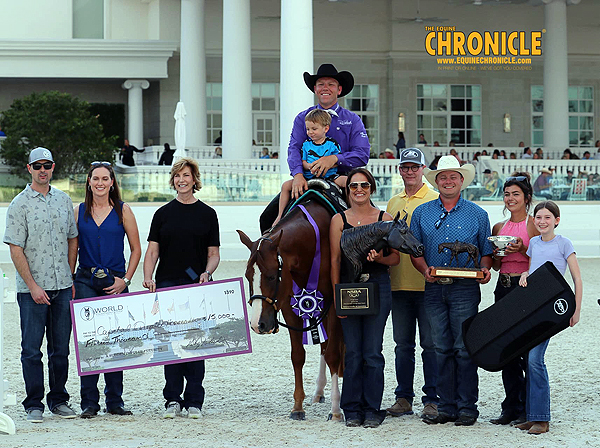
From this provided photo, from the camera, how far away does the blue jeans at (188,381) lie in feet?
24.1

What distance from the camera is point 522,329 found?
6664mm

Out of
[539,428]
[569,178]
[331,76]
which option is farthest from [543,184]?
[539,428]

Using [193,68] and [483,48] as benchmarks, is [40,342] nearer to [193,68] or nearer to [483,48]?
[193,68]

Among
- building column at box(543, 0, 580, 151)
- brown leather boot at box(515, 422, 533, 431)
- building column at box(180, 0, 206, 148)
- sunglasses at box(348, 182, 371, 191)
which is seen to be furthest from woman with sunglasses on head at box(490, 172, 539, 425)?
building column at box(543, 0, 580, 151)

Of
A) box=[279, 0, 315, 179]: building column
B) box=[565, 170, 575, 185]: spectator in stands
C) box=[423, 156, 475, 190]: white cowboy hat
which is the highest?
box=[279, 0, 315, 179]: building column

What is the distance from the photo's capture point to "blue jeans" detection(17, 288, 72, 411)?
7.12 m

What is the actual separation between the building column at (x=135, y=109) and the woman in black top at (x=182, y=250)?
1140 inches

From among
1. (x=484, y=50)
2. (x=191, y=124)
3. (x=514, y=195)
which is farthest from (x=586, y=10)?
(x=514, y=195)

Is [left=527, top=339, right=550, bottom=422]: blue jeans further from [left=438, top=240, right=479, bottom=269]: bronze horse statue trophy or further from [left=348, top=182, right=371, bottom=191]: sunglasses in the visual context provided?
[left=348, top=182, right=371, bottom=191]: sunglasses

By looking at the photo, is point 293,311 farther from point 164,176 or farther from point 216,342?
point 164,176

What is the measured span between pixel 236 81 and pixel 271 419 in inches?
830

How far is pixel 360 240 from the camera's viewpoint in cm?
674

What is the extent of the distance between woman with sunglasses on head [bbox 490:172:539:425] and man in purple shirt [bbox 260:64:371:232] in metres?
1.33

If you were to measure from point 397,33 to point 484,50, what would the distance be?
3.84 metres
